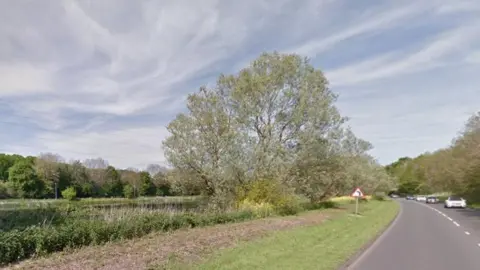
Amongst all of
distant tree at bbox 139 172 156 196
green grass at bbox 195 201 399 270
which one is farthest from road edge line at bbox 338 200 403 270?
distant tree at bbox 139 172 156 196

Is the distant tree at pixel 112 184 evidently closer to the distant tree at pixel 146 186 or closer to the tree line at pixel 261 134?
the distant tree at pixel 146 186

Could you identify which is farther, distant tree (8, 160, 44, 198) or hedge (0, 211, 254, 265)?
distant tree (8, 160, 44, 198)

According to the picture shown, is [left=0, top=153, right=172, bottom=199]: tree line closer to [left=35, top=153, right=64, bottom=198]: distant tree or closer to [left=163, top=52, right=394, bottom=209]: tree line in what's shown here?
[left=35, top=153, right=64, bottom=198]: distant tree

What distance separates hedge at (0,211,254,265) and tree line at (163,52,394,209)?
11963mm

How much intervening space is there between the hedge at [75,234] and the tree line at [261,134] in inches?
471

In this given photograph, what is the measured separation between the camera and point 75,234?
13180 millimetres

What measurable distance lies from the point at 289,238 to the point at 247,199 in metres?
14.2

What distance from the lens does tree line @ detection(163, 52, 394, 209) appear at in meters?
31.9

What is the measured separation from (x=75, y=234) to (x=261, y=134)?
894 inches

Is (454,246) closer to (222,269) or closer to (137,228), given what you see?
(222,269)

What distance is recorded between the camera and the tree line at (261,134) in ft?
105

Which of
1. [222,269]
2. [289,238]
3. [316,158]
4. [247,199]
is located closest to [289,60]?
[316,158]

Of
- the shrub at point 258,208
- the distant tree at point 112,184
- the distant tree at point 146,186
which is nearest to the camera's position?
the shrub at point 258,208

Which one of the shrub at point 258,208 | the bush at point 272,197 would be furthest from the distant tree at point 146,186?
the shrub at point 258,208
